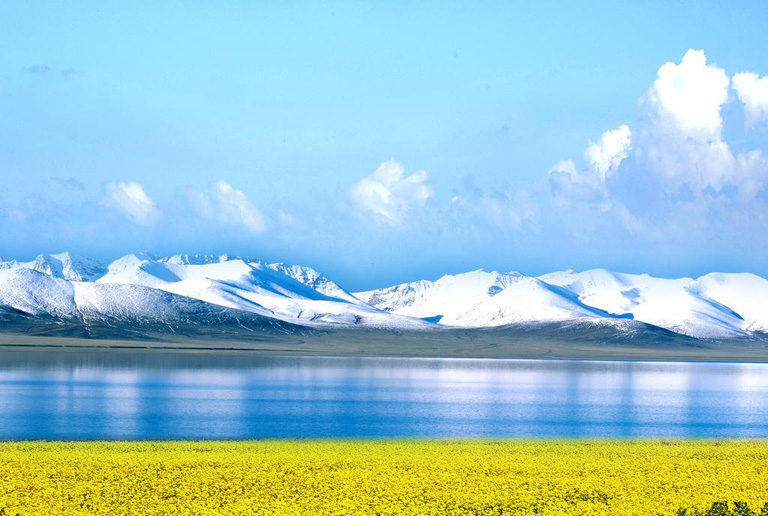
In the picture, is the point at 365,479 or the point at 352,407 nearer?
the point at 365,479

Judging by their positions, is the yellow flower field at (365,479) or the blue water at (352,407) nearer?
the yellow flower field at (365,479)

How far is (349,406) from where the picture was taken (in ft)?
250

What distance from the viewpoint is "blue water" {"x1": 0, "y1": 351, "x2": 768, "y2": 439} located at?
58.4 metres

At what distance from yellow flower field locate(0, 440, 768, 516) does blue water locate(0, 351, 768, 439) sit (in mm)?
9244

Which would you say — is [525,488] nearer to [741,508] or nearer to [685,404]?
[741,508]

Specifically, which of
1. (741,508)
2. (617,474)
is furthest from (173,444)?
(741,508)

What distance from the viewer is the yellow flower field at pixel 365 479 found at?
105 feet

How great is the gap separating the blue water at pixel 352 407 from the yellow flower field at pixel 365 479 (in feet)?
30.3

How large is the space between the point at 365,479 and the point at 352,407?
38336 mm

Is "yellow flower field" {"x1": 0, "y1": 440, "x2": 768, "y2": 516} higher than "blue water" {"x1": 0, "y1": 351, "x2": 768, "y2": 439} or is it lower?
higher

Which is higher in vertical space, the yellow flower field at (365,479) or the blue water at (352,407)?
the yellow flower field at (365,479)

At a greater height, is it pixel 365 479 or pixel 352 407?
pixel 365 479

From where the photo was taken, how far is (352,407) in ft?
246

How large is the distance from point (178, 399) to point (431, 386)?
34.4 meters
